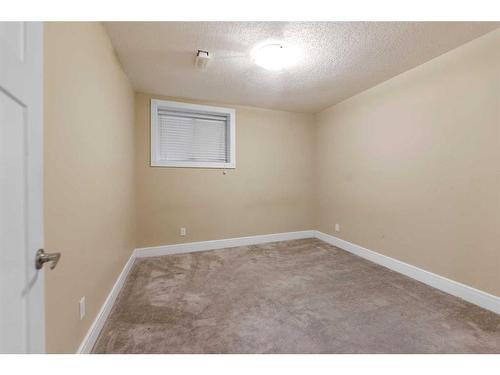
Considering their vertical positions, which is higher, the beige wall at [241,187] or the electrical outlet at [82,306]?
the beige wall at [241,187]

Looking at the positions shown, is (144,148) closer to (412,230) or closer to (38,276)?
(38,276)

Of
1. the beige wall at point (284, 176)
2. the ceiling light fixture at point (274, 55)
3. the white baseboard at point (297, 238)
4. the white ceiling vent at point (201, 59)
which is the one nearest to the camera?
the beige wall at point (284, 176)

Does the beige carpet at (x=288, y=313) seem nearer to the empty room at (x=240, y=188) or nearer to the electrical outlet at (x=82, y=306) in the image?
the empty room at (x=240, y=188)

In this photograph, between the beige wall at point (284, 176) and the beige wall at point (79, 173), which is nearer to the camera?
the beige wall at point (79, 173)

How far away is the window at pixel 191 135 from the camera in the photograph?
313 centimetres

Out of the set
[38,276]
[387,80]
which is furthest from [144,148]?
[387,80]

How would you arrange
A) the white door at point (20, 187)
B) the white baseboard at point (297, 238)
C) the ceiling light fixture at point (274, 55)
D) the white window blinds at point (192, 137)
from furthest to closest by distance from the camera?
the white window blinds at point (192, 137)
the ceiling light fixture at point (274, 55)
the white baseboard at point (297, 238)
the white door at point (20, 187)

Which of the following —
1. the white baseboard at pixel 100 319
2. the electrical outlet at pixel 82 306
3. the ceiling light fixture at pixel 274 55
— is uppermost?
the ceiling light fixture at pixel 274 55

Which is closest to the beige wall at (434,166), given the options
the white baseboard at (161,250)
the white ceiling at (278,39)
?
the white ceiling at (278,39)

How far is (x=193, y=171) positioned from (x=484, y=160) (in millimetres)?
3277

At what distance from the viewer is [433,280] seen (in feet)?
7.22

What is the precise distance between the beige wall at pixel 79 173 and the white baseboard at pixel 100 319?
0.17ft

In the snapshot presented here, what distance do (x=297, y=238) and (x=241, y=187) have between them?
1.45 metres

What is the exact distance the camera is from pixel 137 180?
3037 millimetres
